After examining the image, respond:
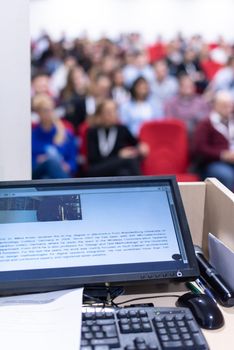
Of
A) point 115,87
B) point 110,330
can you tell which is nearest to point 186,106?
point 115,87

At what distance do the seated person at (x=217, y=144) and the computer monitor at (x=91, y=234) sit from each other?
7.55ft

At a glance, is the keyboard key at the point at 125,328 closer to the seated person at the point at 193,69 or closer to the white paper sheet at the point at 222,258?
the white paper sheet at the point at 222,258

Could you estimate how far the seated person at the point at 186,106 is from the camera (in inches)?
186

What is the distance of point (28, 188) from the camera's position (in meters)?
1.05

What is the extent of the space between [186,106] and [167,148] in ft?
4.74

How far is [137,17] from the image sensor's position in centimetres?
779

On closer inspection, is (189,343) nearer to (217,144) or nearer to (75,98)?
(217,144)

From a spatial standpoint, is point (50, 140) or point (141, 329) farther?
point (50, 140)

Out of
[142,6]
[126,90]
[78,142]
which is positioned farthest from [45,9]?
[78,142]

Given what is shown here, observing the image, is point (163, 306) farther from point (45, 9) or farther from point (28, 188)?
point (45, 9)

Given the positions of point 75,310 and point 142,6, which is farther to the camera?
point 142,6

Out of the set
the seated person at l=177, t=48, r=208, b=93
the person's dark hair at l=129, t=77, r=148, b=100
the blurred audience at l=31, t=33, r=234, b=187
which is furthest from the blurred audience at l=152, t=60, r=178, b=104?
the person's dark hair at l=129, t=77, r=148, b=100

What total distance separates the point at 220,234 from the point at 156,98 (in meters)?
4.42

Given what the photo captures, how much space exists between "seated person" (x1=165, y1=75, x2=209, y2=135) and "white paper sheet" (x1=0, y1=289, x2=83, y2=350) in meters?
3.79
